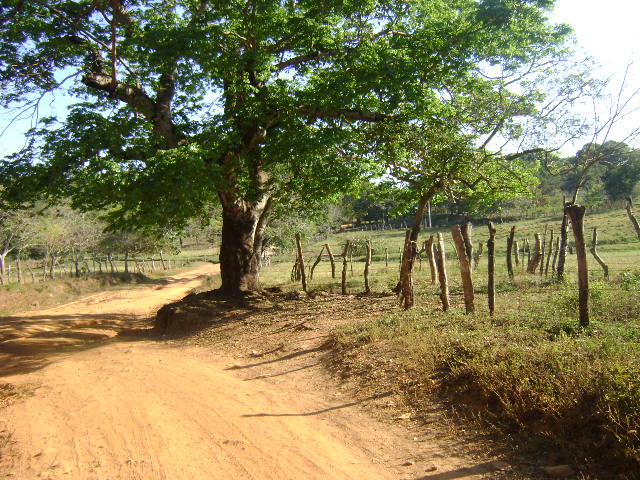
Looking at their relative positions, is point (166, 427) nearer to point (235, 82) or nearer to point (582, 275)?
point (582, 275)

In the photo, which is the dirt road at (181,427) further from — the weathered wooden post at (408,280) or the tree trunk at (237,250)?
the tree trunk at (237,250)

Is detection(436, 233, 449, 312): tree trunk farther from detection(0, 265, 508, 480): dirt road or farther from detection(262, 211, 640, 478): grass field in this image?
detection(0, 265, 508, 480): dirt road

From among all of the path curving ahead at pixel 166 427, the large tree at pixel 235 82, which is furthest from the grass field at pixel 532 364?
the large tree at pixel 235 82

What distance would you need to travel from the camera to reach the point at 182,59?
10172 millimetres

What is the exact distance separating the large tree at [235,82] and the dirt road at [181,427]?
3.74 m

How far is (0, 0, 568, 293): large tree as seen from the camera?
31.5 ft

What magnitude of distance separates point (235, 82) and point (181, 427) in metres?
8.72

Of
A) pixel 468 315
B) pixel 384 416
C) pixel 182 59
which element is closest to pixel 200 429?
pixel 384 416

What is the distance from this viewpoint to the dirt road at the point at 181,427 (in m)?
4.41

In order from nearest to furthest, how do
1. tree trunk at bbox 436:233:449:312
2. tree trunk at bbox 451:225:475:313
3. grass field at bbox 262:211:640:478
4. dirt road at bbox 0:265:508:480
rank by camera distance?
grass field at bbox 262:211:640:478
dirt road at bbox 0:265:508:480
tree trunk at bbox 451:225:475:313
tree trunk at bbox 436:233:449:312

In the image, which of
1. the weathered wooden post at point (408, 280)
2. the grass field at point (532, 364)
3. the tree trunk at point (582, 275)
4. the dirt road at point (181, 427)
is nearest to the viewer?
the grass field at point (532, 364)

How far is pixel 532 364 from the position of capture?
16.3 feet

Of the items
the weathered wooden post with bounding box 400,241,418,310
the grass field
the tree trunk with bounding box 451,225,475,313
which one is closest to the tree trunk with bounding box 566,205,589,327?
the grass field

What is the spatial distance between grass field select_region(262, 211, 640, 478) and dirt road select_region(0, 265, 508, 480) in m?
0.87
